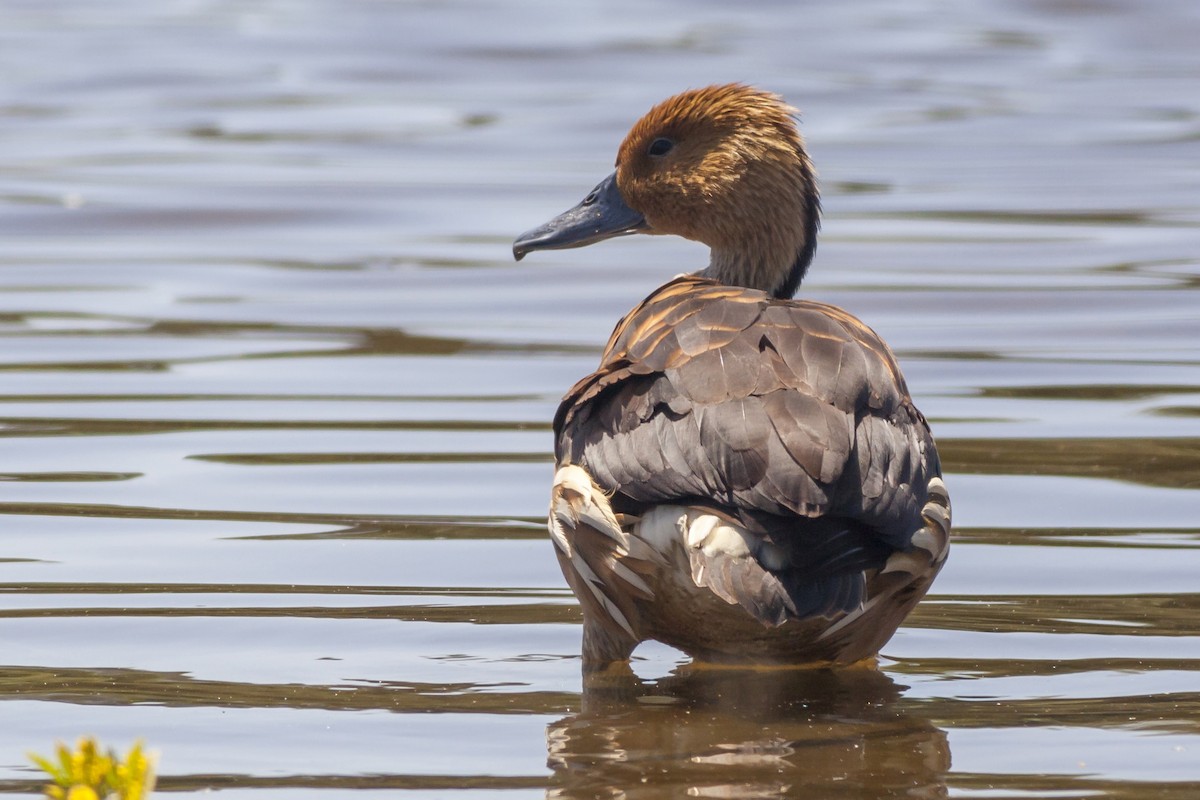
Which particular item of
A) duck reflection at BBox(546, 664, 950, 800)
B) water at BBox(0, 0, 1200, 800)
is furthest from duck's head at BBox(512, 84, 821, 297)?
duck reflection at BBox(546, 664, 950, 800)

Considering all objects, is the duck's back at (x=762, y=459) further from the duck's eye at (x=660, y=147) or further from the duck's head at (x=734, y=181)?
the duck's eye at (x=660, y=147)

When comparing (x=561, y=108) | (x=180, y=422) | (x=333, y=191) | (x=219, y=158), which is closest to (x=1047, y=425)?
(x=180, y=422)

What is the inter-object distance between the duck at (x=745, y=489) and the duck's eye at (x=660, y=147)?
0.91 m

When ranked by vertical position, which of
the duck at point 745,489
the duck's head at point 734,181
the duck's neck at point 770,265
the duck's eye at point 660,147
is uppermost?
the duck's eye at point 660,147

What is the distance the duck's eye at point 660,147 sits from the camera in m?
6.51

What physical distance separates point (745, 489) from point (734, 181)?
6.53 ft

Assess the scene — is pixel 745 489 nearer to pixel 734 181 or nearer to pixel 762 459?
pixel 762 459

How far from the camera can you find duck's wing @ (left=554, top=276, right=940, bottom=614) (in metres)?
4.53

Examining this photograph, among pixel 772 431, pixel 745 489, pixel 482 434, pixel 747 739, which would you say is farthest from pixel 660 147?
pixel 747 739

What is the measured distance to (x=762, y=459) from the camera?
455 centimetres

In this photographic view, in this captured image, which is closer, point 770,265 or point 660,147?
point 770,265

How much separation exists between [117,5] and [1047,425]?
67.9ft

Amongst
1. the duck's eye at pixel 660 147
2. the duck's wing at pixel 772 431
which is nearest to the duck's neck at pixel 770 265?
the duck's eye at pixel 660 147

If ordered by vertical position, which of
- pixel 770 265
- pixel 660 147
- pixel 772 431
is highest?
pixel 660 147
